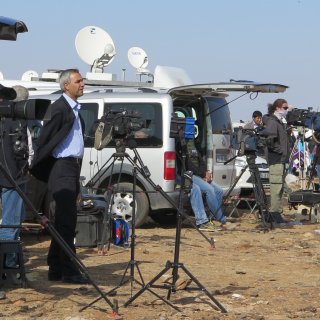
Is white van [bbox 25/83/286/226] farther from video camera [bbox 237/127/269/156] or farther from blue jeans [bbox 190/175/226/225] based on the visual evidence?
video camera [bbox 237/127/269/156]

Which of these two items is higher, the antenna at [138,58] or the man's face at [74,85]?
the antenna at [138,58]

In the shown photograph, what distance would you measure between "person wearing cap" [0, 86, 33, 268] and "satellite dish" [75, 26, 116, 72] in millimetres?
8485

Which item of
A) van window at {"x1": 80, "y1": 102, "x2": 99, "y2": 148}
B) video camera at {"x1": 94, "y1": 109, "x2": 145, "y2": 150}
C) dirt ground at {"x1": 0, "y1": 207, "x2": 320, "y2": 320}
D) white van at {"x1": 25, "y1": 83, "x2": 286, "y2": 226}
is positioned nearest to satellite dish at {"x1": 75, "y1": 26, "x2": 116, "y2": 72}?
white van at {"x1": 25, "y1": 83, "x2": 286, "y2": 226}

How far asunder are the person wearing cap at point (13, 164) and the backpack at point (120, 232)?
7.81 feet

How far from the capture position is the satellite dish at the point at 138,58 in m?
18.3

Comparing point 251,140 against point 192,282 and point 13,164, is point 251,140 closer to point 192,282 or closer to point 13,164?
point 192,282

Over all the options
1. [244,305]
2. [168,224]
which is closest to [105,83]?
[168,224]

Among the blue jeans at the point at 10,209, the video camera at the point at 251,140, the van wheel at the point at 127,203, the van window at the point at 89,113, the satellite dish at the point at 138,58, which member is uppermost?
the satellite dish at the point at 138,58

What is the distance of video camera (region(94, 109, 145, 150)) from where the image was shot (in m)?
9.14

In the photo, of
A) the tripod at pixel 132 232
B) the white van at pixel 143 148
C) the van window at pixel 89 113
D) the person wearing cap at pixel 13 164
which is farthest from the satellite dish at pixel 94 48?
the person wearing cap at pixel 13 164

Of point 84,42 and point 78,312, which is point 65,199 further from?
point 84,42

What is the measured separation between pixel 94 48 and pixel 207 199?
5244 mm

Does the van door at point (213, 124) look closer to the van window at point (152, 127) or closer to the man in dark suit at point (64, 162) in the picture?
the van window at point (152, 127)

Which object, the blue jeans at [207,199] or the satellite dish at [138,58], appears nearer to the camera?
the blue jeans at [207,199]
